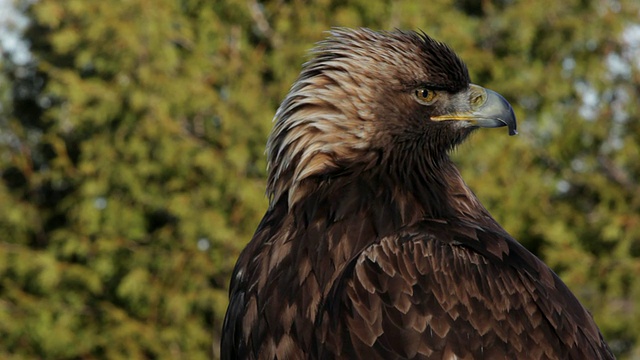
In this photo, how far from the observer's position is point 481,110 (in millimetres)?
4426

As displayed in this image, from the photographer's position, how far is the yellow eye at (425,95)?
14.3 ft

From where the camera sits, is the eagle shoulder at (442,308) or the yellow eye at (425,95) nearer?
the eagle shoulder at (442,308)

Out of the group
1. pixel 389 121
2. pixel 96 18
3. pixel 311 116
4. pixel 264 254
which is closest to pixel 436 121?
pixel 389 121

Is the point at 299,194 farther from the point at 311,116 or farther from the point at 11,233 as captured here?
the point at 11,233

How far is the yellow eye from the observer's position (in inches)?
172

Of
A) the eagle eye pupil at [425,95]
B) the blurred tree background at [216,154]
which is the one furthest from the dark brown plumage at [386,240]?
the blurred tree background at [216,154]

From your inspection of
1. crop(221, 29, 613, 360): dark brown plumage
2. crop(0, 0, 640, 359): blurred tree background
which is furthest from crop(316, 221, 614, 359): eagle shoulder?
crop(0, 0, 640, 359): blurred tree background

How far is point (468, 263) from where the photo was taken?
12.6 feet

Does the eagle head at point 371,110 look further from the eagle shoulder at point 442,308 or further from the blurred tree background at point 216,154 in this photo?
the blurred tree background at point 216,154

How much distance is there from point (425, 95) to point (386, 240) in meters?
0.81

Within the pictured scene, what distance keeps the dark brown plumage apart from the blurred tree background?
7333mm

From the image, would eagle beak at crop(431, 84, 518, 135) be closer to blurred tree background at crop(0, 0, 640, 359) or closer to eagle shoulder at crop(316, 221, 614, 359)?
eagle shoulder at crop(316, 221, 614, 359)

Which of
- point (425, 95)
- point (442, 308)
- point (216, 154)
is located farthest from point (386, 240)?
point (216, 154)

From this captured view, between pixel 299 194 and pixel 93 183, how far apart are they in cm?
894
